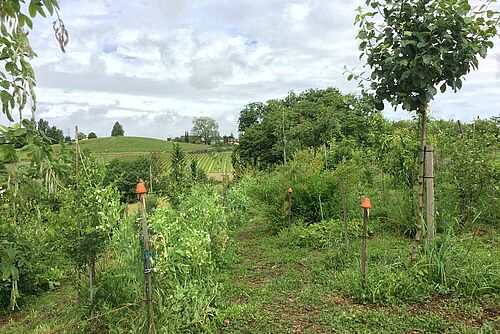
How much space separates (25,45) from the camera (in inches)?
47.4

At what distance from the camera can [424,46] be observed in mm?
3559

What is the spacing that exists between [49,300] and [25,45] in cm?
510

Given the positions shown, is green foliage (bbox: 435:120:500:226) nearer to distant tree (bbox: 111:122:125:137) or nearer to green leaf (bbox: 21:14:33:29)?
green leaf (bbox: 21:14:33:29)

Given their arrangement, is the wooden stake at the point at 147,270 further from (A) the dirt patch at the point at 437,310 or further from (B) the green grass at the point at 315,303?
(A) the dirt patch at the point at 437,310

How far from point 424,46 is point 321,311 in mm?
2690

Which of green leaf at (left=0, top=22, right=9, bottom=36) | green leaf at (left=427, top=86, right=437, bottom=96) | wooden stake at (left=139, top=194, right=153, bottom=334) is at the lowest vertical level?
wooden stake at (left=139, top=194, right=153, bottom=334)

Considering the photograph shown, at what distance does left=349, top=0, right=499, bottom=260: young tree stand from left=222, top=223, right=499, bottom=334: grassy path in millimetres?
1988

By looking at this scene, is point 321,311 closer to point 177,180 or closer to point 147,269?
point 147,269

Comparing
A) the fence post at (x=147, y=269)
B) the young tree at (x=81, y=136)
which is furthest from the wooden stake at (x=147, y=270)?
the young tree at (x=81, y=136)

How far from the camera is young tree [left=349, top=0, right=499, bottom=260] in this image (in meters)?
3.50

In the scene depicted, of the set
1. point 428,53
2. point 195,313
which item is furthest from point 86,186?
point 428,53

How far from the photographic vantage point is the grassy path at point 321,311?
131 inches

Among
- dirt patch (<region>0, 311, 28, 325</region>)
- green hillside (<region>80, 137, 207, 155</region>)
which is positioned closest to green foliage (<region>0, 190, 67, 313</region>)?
dirt patch (<region>0, 311, 28, 325</region>)

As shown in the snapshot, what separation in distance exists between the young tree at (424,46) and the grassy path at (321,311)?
1.99 meters
